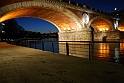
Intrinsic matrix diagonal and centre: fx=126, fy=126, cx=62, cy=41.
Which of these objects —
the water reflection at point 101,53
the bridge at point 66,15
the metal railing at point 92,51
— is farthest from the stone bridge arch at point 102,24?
the water reflection at point 101,53

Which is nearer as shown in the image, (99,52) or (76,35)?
(99,52)

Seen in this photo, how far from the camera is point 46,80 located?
11.9ft

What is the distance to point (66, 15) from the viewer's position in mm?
23203

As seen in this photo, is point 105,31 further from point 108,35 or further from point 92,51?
point 92,51

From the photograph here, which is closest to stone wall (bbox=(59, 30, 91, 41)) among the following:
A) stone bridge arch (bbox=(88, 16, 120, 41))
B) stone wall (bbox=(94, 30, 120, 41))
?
stone bridge arch (bbox=(88, 16, 120, 41))

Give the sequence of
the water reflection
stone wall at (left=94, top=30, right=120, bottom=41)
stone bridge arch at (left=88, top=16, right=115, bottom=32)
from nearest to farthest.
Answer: the water reflection, stone bridge arch at (left=88, top=16, right=115, bottom=32), stone wall at (left=94, top=30, right=120, bottom=41)

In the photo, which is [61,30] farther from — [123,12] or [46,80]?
[123,12]

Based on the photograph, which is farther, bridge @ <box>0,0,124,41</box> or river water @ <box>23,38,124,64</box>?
bridge @ <box>0,0,124,41</box>

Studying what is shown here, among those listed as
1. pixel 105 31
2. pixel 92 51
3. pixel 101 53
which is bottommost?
pixel 92 51

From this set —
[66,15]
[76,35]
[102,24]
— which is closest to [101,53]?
[66,15]

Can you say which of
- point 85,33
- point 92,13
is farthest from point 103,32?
point 85,33

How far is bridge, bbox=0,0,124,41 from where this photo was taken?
16941mm

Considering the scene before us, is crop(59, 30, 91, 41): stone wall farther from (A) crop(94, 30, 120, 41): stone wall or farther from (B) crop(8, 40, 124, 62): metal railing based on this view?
(A) crop(94, 30, 120, 41): stone wall

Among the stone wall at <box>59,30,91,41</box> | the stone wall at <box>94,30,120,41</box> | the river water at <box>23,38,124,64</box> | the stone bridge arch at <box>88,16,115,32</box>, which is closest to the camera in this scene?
the river water at <box>23,38,124,64</box>
